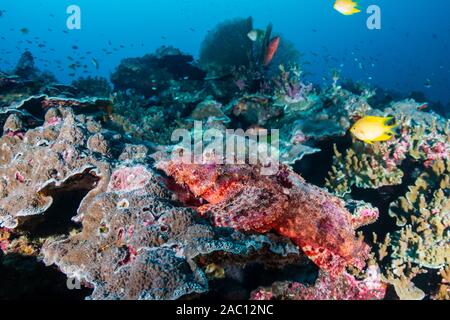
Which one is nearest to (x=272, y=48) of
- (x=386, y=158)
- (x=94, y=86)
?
(x=386, y=158)

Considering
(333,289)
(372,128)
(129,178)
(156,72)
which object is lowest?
(333,289)

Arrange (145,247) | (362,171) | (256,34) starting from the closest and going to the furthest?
1. (145,247)
2. (362,171)
3. (256,34)

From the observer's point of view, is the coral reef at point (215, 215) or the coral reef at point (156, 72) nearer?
the coral reef at point (215, 215)

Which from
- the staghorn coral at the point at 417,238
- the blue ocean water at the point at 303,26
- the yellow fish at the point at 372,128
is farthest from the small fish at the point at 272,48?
the blue ocean water at the point at 303,26

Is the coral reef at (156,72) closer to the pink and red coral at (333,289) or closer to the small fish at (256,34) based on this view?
the small fish at (256,34)

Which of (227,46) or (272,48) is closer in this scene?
(272,48)

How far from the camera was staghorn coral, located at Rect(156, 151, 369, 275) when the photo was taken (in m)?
2.89

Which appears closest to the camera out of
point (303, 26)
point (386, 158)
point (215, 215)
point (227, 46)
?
point (215, 215)

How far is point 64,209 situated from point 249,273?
2278 mm

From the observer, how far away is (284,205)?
3027 millimetres

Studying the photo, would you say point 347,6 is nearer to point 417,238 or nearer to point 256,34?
point 256,34

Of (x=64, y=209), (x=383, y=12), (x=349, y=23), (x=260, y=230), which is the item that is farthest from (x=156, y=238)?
(x=349, y=23)

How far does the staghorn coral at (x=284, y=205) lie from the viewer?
2895 mm

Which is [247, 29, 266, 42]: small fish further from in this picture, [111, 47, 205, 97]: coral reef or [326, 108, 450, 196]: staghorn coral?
[326, 108, 450, 196]: staghorn coral
